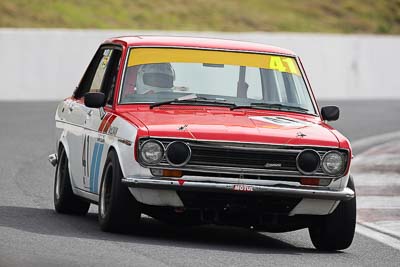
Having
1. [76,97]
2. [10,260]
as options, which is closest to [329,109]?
[76,97]

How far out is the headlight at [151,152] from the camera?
9.35 m

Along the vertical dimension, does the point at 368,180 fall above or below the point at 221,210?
below

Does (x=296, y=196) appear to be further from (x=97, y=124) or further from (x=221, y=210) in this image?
(x=97, y=124)

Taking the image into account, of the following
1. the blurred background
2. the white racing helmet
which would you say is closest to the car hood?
the white racing helmet

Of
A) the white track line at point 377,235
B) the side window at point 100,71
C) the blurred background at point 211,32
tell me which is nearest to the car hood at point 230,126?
the side window at point 100,71

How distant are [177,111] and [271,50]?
1.31 metres

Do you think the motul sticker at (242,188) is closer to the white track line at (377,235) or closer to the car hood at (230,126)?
the car hood at (230,126)

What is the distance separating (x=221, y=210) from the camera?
31.0ft

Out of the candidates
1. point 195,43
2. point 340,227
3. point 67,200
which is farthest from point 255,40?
point 340,227

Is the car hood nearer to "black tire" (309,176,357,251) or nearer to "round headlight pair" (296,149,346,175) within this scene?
"round headlight pair" (296,149,346,175)

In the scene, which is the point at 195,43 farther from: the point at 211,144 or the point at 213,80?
the point at 211,144

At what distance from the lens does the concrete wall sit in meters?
30.3

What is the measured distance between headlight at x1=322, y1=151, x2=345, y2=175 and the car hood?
0.23 feet

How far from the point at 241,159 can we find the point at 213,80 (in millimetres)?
1331
